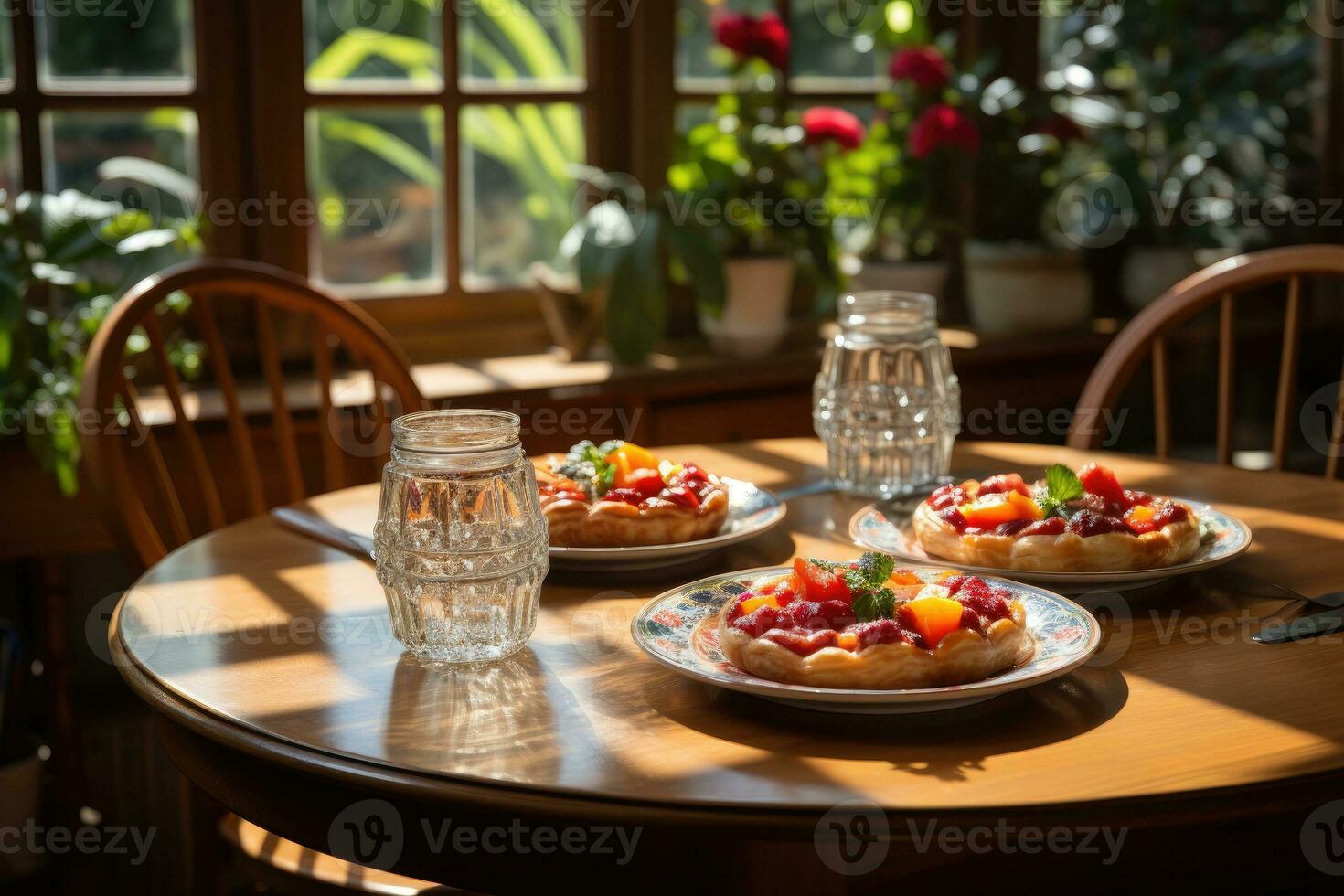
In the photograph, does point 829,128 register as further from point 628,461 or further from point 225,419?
point 628,461

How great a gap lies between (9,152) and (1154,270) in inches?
92.8

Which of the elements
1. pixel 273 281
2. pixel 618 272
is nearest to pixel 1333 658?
pixel 273 281

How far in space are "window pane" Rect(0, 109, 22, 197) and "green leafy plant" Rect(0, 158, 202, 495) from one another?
3.2 inches

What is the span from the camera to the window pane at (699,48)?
307cm

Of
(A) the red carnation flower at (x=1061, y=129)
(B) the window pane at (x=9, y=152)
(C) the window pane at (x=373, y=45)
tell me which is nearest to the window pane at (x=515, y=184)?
(C) the window pane at (x=373, y=45)

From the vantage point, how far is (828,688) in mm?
934

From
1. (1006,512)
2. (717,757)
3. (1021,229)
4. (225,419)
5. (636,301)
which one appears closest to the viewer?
(717,757)

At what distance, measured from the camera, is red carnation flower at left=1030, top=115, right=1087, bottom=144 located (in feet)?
10.5

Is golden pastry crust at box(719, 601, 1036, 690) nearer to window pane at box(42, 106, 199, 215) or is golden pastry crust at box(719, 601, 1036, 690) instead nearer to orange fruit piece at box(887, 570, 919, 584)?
orange fruit piece at box(887, 570, 919, 584)

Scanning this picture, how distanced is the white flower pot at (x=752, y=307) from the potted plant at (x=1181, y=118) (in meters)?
0.85

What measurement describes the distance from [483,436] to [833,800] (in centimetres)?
39

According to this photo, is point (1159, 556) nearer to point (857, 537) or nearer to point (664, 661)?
point (857, 537)

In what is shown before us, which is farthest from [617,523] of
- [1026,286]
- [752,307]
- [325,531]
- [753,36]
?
[1026,286]

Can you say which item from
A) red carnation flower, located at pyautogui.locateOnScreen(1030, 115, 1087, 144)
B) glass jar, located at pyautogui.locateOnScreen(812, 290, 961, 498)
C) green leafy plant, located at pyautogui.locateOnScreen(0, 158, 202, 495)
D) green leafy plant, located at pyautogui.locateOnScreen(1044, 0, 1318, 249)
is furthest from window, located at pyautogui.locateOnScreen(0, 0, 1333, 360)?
glass jar, located at pyautogui.locateOnScreen(812, 290, 961, 498)
